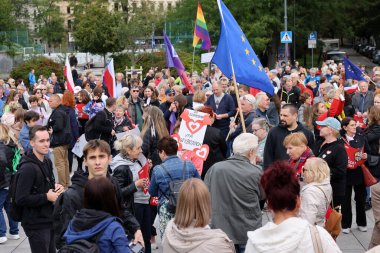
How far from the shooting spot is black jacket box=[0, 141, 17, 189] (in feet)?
30.1

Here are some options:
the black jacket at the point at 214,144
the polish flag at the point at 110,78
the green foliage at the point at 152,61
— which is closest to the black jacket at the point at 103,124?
the black jacket at the point at 214,144

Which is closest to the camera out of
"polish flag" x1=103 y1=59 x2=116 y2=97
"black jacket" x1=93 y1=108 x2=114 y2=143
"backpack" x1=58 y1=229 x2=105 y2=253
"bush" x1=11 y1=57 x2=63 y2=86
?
"backpack" x1=58 y1=229 x2=105 y2=253

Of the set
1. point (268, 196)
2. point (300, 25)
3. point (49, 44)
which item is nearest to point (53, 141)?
point (268, 196)

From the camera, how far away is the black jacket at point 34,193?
661 cm

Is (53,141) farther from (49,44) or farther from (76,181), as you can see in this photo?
(49,44)

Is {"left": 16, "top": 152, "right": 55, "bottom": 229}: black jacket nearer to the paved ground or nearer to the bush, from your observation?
the paved ground

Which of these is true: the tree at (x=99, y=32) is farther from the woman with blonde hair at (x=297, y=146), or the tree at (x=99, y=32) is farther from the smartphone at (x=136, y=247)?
the smartphone at (x=136, y=247)

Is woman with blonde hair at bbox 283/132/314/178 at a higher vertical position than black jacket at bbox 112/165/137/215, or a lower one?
higher

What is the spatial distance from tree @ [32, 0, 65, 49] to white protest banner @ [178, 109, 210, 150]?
216ft

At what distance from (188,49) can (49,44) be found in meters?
36.5

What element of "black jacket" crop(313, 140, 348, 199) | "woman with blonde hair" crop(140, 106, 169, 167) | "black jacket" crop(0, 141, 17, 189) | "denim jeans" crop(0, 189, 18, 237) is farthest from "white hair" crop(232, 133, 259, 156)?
"denim jeans" crop(0, 189, 18, 237)

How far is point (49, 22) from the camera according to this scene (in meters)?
75.4

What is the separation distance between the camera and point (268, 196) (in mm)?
4477

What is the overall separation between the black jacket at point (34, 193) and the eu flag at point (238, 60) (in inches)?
145
